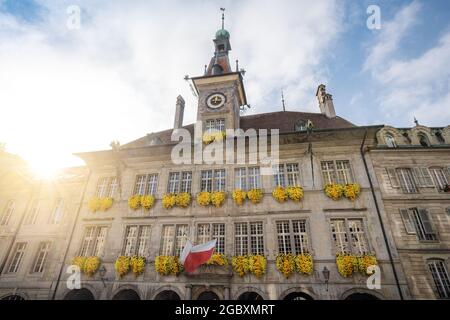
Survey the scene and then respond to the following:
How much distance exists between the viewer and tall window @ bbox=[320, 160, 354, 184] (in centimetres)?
1598

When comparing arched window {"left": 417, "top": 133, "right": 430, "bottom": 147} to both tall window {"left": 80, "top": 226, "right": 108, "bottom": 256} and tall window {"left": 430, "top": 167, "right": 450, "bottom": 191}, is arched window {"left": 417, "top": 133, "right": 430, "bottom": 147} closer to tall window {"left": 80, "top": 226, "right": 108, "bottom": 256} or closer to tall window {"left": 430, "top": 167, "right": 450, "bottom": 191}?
tall window {"left": 430, "top": 167, "right": 450, "bottom": 191}

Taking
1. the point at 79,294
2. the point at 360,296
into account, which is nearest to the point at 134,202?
the point at 79,294

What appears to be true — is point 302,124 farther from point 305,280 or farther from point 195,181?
point 305,280

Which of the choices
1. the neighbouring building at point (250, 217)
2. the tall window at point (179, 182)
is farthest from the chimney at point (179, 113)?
the tall window at point (179, 182)

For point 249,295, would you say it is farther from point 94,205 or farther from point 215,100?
point 215,100

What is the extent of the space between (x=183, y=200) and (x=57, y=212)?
11340 millimetres

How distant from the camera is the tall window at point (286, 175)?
16250 mm

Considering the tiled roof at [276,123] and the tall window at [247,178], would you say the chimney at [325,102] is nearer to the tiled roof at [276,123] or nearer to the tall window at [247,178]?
the tiled roof at [276,123]

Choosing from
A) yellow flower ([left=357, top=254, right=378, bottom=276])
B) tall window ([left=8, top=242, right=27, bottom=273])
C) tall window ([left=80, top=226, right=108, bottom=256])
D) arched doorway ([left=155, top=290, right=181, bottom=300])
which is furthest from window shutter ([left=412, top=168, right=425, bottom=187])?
tall window ([left=8, top=242, right=27, bottom=273])

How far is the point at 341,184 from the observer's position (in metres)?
15.5

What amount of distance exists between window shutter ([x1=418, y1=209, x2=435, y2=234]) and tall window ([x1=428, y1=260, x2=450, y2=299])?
1.69 metres

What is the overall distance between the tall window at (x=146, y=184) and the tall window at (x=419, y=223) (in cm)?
1632
